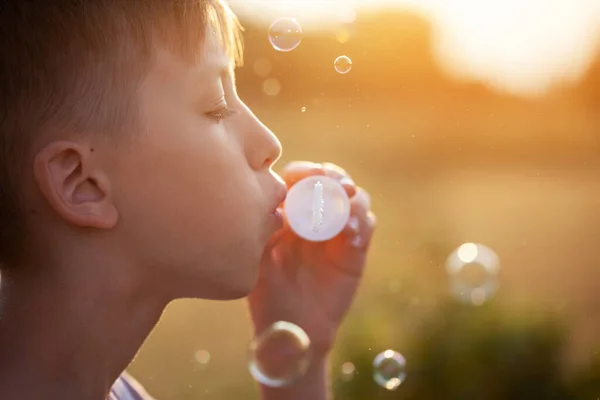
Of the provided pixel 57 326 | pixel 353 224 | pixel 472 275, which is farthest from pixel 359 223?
pixel 472 275

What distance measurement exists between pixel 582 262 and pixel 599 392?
185 cm

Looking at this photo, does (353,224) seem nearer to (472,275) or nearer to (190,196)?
(190,196)

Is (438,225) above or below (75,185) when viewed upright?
above

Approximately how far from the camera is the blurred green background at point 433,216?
256cm

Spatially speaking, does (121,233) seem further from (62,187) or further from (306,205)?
(306,205)

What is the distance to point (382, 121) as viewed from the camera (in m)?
7.86

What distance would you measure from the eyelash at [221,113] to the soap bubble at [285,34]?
0.48m

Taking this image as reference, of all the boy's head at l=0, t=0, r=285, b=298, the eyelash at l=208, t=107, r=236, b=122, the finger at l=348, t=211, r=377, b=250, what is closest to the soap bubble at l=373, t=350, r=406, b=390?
the finger at l=348, t=211, r=377, b=250

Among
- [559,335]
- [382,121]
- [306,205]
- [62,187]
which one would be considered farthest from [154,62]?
[382,121]

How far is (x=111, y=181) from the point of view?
3.17ft

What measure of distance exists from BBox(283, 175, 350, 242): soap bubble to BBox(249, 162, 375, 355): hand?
0.19ft

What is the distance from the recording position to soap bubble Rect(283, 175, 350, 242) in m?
1.18

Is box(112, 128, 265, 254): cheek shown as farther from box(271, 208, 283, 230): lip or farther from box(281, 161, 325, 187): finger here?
box(281, 161, 325, 187): finger

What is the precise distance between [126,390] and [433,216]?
383cm
